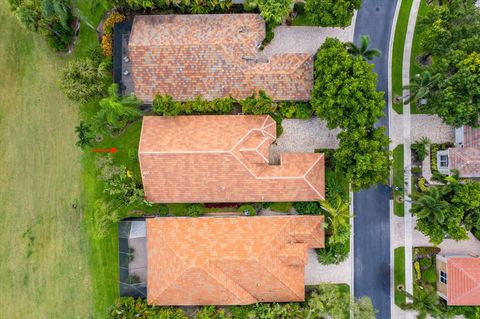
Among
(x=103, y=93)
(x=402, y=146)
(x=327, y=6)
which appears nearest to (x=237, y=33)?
(x=327, y=6)

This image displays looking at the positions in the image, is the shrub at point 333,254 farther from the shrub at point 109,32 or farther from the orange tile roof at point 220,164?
the shrub at point 109,32

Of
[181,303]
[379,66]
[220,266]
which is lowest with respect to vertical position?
[181,303]

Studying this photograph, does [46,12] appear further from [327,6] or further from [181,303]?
[181,303]

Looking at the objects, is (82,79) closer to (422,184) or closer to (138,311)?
(138,311)

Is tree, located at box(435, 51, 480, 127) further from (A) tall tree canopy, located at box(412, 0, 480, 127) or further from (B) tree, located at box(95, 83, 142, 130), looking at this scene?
(B) tree, located at box(95, 83, 142, 130)

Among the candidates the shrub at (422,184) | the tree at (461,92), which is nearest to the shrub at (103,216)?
the shrub at (422,184)

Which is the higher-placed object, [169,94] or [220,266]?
[169,94]

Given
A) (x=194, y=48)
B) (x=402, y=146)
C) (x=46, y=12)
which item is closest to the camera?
(x=46, y=12)

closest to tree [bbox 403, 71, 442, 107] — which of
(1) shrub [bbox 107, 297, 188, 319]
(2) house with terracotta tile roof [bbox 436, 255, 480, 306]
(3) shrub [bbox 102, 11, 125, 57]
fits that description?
(2) house with terracotta tile roof [bbox 436, 255, 480, 306]
